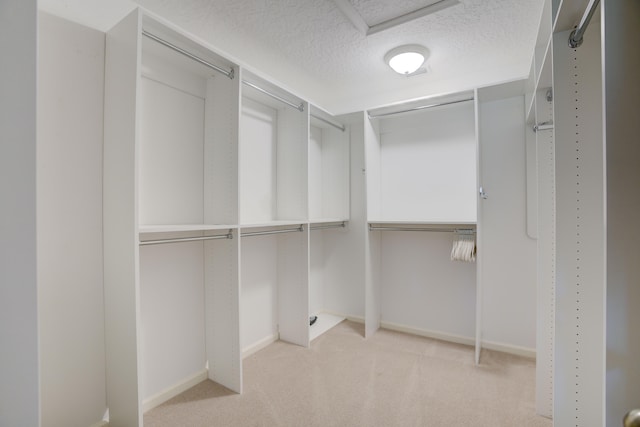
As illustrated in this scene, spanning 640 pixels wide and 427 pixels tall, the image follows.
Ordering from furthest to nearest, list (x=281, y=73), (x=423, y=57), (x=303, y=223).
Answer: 1. (x=281, y=73)
2. (x=303, y=223)
3. (x=423, y=57)

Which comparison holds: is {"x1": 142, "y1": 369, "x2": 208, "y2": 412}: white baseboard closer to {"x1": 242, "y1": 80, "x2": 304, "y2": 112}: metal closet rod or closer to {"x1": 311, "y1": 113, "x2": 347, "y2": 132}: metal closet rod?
{"x1": 242, "y1": 80, "x2": 304, "y2": 112}: metal closet rod

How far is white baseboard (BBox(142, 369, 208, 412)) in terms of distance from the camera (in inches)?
70.8

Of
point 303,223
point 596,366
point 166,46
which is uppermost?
point 166,46

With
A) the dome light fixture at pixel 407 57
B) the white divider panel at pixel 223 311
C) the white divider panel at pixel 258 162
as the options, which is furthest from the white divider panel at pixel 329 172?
the white divider panel at pixel 223 311

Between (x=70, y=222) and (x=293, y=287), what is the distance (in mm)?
1709

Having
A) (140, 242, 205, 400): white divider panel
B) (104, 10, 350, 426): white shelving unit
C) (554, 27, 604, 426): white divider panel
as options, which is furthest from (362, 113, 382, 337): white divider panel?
(554, 27, 604, 426): white divider panel

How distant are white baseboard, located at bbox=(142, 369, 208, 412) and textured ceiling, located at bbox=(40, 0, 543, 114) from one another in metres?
2.21

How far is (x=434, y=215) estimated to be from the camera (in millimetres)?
A: 2855

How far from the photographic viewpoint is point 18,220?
0.59 metres

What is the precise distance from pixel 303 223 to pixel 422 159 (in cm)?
139

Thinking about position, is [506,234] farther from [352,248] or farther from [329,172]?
[329,172]

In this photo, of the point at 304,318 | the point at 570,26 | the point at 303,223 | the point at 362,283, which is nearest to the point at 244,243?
the point at 303,223

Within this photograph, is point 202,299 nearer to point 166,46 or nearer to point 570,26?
point 166,46

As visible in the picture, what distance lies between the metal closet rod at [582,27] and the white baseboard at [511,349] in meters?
2.39
